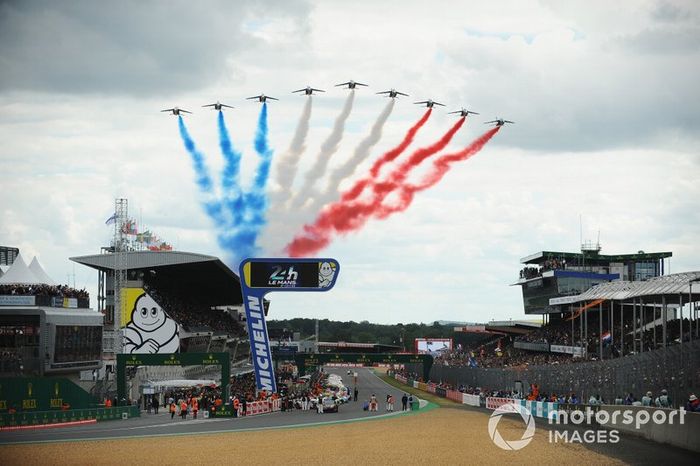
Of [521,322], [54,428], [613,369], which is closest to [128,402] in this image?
[54,428]

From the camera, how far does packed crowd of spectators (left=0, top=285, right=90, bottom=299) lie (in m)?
82.2

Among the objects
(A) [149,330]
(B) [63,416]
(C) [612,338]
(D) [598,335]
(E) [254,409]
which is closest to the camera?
(B) [63,416]

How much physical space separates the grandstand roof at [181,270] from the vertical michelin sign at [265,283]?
3520 centimetres

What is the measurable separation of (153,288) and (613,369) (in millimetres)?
70702

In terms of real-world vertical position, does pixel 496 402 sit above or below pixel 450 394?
above

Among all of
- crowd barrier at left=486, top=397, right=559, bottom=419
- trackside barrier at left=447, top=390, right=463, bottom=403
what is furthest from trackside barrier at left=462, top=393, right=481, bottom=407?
crowd barrier at left=486, top=397, right=559, bottom=419

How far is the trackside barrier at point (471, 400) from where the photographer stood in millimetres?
78250

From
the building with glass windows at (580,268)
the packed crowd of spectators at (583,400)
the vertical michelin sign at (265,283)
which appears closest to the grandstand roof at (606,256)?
the building with glass windows at (580,268)

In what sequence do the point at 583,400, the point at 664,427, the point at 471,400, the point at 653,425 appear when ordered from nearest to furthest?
the point at 664,427 → the point at 653,425 → the point at 583,400 → the point at 471,400

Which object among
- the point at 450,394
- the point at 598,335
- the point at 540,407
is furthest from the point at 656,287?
the point at 598,335

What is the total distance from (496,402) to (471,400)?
888 cm

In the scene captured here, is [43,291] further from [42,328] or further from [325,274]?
[325,274]

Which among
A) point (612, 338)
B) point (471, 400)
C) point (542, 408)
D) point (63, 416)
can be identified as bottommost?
point (471, 400)

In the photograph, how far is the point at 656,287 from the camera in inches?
2501
